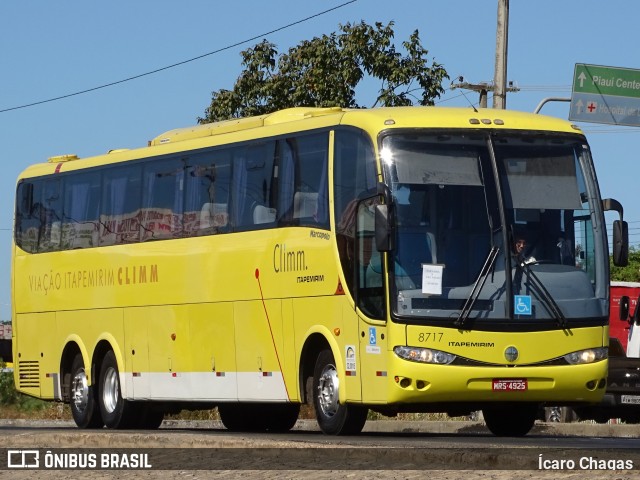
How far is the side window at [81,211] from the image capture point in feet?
84.2

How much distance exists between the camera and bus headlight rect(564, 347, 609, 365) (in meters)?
19.2

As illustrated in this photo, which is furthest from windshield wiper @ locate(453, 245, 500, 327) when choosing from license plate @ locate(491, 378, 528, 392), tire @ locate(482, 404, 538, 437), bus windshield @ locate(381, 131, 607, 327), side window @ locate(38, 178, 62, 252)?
side window @ locate(38, 178, 62, 252)

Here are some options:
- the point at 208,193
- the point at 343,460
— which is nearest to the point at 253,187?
the point at 208,193

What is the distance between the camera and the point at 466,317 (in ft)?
61.3

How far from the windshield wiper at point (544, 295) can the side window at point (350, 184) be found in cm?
182

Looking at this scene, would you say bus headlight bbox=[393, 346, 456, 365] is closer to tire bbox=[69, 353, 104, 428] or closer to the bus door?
the bus door

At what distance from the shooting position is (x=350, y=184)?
769 inches

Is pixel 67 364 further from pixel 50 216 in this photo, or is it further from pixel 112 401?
pixel 50 216

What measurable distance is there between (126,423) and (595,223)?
27.2 feet

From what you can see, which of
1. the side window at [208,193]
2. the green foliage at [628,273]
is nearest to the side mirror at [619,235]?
the side window at [208,193]

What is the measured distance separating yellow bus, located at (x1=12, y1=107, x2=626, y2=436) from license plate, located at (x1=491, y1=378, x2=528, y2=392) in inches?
0.8

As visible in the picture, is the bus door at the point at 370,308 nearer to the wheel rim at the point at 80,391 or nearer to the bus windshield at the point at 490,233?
the bus windshield at the point at 490,233

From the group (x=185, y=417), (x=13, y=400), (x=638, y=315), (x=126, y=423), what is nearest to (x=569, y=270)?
(x=126, y=423)

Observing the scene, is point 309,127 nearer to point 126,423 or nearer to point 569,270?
point 569,270
